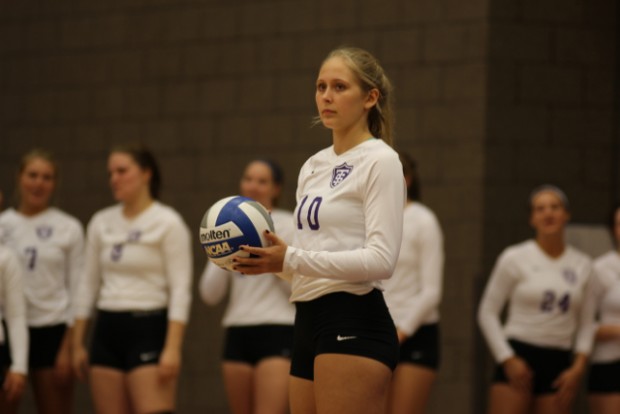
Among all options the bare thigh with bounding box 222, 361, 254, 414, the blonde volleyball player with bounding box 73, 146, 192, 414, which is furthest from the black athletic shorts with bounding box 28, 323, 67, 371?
the bare thigh with bounding box 222, 361, 254, 414

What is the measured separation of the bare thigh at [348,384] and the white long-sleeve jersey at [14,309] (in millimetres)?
2604

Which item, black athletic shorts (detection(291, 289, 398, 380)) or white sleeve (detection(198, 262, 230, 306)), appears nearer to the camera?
black athletic shorts (detection(291, 289, 398, 380))

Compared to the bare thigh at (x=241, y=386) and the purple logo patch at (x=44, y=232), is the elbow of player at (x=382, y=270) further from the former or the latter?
the purple logo patch at (x=44, y=232)

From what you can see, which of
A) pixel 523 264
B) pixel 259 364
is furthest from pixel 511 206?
pixel 259 364

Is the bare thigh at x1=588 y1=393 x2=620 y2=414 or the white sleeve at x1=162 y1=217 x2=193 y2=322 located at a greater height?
the white sleeve at x1=162 y1=217 x2=193 y2=322

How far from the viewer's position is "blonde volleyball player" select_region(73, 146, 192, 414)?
17.1ft

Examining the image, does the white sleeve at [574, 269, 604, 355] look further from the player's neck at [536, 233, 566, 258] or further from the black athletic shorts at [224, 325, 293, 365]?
the black athletic shorts at [224, 325, 293, 365]

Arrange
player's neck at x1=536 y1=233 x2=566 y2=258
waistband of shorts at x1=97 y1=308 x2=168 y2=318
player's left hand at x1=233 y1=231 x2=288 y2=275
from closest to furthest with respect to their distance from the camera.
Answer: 1. player's left hand at x1=233 y1=231 x2=288 y2=275
2. waistband of shorts at x1=97 y1=308 x2=168 y2=318
3. player's neck at x1=536 y1=233 x2=566 y2=258

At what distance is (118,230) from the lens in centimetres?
541

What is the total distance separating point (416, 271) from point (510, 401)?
0.82 meters

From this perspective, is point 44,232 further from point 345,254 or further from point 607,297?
point 345,254

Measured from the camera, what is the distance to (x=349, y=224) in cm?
312

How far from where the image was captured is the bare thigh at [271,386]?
5.31m

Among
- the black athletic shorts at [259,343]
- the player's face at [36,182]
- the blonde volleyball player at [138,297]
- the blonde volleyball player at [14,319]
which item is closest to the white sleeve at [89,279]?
the blonde volleyball player at [138,297]
